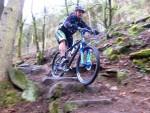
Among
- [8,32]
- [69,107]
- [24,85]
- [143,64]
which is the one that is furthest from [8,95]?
[143,64]

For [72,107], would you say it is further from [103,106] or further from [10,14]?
[10,14]

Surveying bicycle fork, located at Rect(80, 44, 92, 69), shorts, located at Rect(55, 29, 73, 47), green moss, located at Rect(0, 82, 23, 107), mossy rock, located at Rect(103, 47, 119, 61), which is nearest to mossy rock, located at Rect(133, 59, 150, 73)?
mossy rock, located at Rect(103, 47, 119, 61)

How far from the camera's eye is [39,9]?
2345 centimetres

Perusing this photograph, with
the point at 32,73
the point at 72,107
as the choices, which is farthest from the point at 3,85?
the point at 32,73

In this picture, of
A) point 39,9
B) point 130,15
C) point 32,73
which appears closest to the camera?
point 32,73

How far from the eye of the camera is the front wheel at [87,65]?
789 cm

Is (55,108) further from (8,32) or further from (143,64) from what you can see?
(143,64)

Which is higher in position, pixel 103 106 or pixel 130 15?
pixel 130 15

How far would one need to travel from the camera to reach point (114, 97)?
743 centimetres

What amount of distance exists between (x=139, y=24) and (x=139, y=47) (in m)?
3.17

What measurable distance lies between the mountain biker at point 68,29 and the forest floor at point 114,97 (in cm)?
141

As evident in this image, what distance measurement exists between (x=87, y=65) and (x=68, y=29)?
1617 millimetres

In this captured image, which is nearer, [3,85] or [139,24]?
[3,85]

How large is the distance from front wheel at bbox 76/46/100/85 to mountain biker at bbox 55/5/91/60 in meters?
1.03
